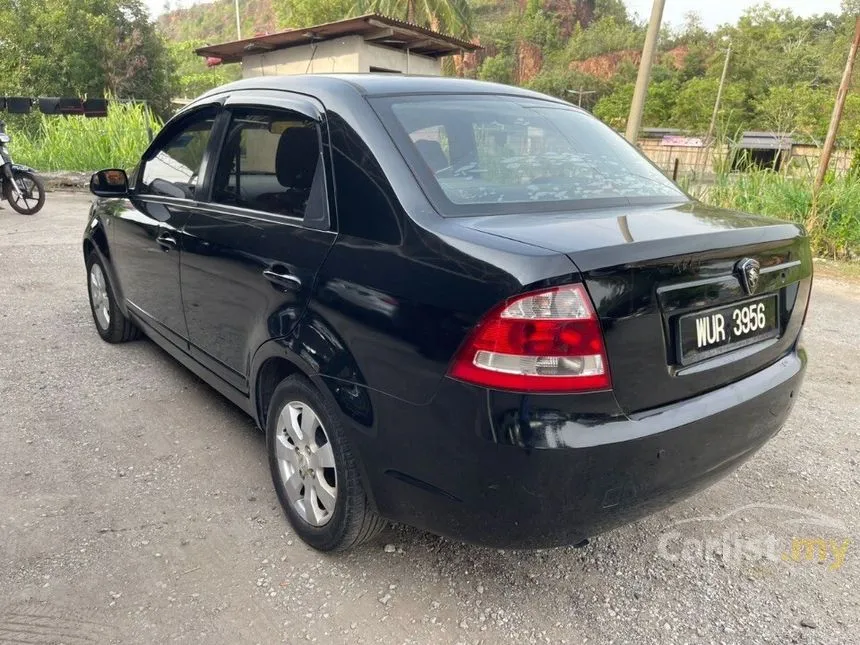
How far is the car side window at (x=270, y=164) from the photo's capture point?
7.93 ft

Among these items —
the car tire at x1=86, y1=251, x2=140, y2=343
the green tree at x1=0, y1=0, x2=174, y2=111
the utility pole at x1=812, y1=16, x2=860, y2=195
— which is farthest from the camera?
the green tree at x1=0, y1=0, x2=174, y2=111

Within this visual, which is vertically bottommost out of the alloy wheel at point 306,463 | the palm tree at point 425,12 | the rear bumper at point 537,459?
the alloy wheel at point 306,463

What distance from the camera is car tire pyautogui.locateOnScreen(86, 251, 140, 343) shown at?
436 centimetres

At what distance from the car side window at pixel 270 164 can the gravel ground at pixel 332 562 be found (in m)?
1.22

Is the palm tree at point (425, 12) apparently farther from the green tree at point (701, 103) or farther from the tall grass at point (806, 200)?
the tall grass at point (806, 200)

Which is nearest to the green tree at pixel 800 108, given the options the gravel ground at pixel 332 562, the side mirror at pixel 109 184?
the gravel ground at pixel 332 562

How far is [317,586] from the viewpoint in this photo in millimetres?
2268

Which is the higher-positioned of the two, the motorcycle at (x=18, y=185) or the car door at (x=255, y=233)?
the car door at (x=255, y=233)

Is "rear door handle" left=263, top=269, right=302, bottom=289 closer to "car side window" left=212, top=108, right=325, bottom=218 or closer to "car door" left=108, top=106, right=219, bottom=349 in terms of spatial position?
"car side window" left=212, top=108, right=325, bottom=218

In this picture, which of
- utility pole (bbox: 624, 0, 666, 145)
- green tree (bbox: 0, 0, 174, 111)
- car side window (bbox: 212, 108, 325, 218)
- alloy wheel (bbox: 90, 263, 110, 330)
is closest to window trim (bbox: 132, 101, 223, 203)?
car side window (bbox: 212, 108, 325, 218)

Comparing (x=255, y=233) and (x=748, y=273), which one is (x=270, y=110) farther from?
(x=748, y=273)

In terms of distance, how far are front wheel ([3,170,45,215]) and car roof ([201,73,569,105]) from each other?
8179 mm

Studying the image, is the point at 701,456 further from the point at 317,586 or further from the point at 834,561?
the point at 317,586

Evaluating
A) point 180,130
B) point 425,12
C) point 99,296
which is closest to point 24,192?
point 99,296
